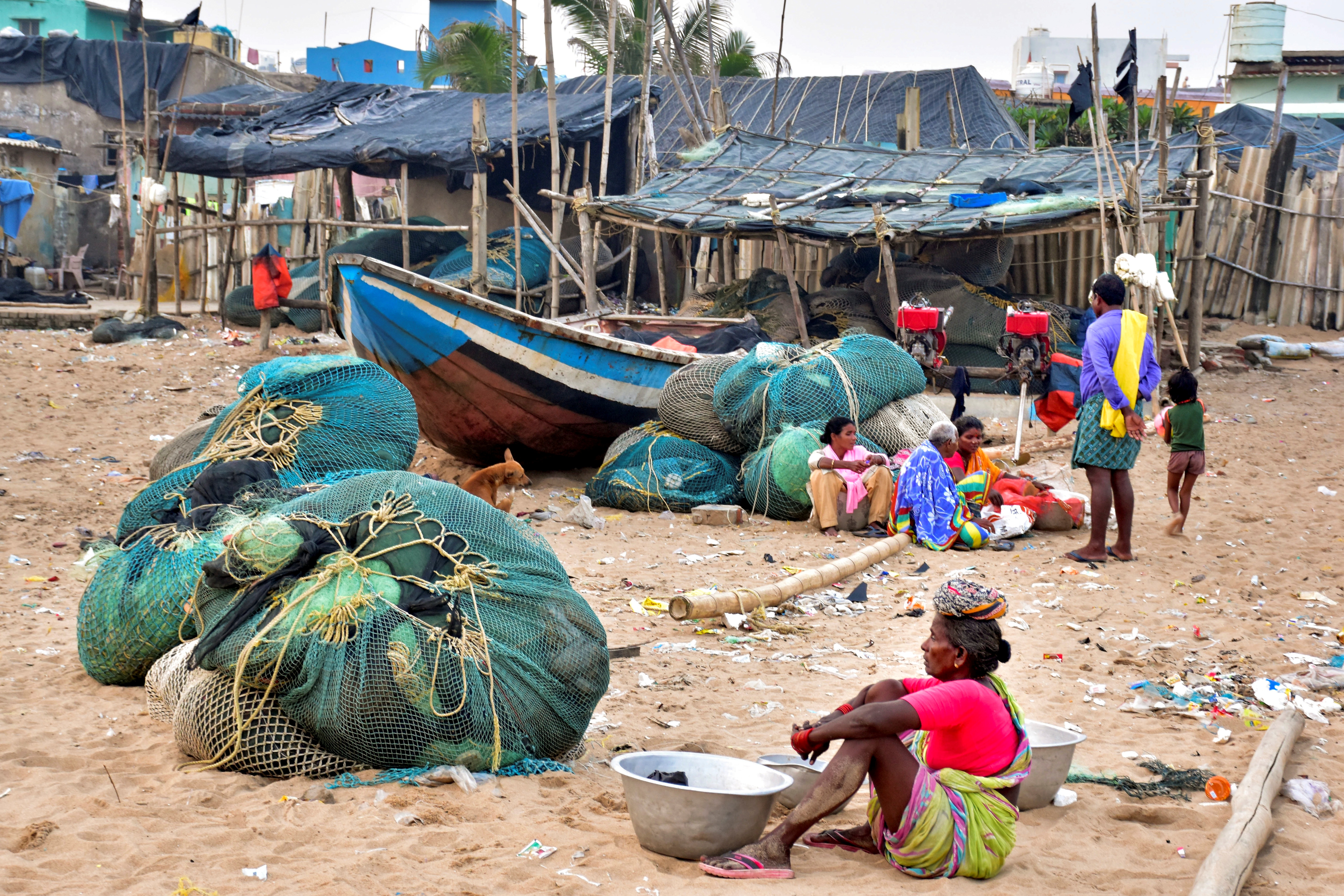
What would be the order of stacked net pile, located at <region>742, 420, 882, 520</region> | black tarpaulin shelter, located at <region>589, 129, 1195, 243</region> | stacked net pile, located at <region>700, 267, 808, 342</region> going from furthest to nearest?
stacked net pile, located at <region>700, 267, 808, 342</region> < black tarpaulin shelter, located at <region>589, 129, 1195, 243</region> < stacked net pile, located at <region>742, 420, 882, 520</region>

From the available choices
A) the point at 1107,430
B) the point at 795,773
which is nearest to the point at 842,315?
the point at 1107,430

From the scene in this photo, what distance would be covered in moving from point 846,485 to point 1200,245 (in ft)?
24.5

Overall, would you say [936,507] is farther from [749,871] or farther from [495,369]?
[749,871]

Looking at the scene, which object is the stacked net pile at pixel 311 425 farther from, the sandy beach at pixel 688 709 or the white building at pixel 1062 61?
the white building at pixel 1062 61

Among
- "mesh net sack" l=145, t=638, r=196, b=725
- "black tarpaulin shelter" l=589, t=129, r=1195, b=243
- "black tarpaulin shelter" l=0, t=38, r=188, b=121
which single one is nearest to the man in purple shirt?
"mesh net sack" l=145, t=638, r=196, b=725

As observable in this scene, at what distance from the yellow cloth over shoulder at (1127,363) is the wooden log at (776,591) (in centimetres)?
143

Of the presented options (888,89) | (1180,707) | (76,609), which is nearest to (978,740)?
(1180,707)

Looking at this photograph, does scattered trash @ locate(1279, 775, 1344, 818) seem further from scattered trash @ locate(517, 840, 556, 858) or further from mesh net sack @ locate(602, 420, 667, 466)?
mesh net sack @ locate(602, 420, 667, 466)

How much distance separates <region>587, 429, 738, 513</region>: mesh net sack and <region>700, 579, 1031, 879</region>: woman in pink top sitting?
5272 mm

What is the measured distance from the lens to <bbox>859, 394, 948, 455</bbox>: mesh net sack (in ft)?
27.7

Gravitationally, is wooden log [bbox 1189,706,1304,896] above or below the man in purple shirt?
below

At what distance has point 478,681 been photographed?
3.49m

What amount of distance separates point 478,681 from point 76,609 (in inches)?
112

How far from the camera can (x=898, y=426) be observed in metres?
8.50
